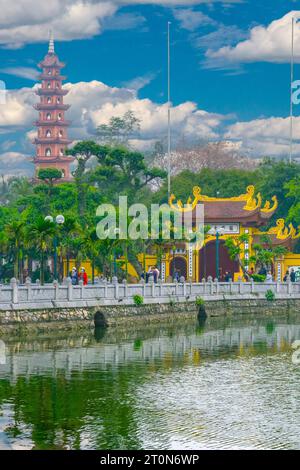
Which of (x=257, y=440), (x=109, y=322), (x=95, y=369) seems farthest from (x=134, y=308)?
(x=257, y=440)

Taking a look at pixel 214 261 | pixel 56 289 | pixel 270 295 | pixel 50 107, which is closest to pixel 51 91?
pixel 50 107

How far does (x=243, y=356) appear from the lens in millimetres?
33938

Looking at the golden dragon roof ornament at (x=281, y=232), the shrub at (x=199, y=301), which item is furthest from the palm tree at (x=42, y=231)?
the golden dragon roof ornament at (x=281, y=232)

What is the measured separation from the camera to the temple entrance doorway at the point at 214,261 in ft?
208

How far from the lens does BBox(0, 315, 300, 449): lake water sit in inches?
792

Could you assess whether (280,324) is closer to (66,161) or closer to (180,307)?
(180,307)

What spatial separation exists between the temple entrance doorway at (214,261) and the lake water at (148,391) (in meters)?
22.5

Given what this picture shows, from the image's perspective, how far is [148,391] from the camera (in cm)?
2595

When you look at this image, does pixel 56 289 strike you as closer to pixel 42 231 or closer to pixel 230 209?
pixel 42 231

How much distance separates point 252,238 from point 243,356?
31550mm

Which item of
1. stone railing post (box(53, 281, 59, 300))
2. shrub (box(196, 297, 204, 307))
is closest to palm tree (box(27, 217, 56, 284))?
stone railing post (box(53, 281, 59, 300))

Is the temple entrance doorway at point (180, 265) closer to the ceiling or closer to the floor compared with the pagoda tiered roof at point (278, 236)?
closer to the floor

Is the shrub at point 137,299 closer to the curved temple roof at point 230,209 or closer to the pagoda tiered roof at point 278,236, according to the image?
the curved temple roof at point 230,209

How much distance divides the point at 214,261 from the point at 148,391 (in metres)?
37.5
